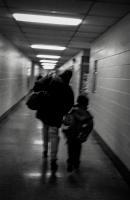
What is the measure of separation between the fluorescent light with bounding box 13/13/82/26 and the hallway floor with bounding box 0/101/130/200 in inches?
94.9

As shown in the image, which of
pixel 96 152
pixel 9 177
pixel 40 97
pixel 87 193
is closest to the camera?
pixel 87 193

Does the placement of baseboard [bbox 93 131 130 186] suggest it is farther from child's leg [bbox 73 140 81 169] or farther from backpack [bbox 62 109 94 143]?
backpack [bbox 62 109 94 143]

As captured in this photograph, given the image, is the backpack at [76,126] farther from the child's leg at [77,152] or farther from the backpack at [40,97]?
the backpack at [40,97]

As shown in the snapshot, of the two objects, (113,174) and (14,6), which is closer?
(113,174)

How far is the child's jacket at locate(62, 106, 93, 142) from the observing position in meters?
3.49

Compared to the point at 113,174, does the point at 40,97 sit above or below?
above

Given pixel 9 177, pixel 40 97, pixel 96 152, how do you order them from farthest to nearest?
pixel 96 152, pixel 40 97, pixel 9 177

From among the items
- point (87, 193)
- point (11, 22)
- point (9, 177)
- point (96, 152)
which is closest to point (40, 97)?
point (9, 177)

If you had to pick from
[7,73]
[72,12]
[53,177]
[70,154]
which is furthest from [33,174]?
[7,73]

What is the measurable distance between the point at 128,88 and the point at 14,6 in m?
2.18

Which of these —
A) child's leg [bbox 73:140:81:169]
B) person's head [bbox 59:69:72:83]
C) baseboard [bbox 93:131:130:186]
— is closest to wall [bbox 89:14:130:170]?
baseboard [bbox 93:131:130:186]

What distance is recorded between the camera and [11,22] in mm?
5262

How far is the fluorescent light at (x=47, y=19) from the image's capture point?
458 cm

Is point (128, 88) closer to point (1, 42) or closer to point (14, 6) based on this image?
point (14, 6)
